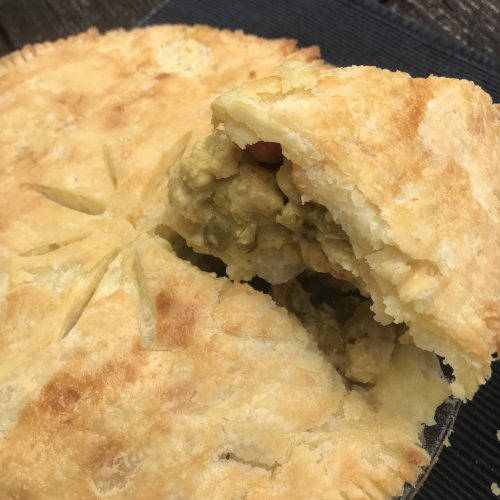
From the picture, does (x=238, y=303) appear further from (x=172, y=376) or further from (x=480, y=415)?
(x=480, y=415)

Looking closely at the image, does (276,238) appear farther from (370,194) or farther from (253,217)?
(370,194)

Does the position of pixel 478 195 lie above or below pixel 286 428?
above

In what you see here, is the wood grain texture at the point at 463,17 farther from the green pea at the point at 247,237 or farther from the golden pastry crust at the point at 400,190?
the green pea at the point at 247,237

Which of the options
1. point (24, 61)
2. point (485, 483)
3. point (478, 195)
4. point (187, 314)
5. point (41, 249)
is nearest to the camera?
point (478, 195)

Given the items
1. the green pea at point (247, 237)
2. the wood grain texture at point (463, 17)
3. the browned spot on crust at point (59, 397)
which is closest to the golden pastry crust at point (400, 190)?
the green pea at point (247, 237)

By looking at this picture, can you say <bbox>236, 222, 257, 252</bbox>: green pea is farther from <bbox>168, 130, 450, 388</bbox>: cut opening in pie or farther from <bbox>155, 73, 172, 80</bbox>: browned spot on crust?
<bbox>155, 73, 172, 80</bbox>: browned spot on crust

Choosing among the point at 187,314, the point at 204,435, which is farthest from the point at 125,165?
the point at 204,435

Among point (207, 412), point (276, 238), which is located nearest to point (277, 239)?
point (276, 238)
